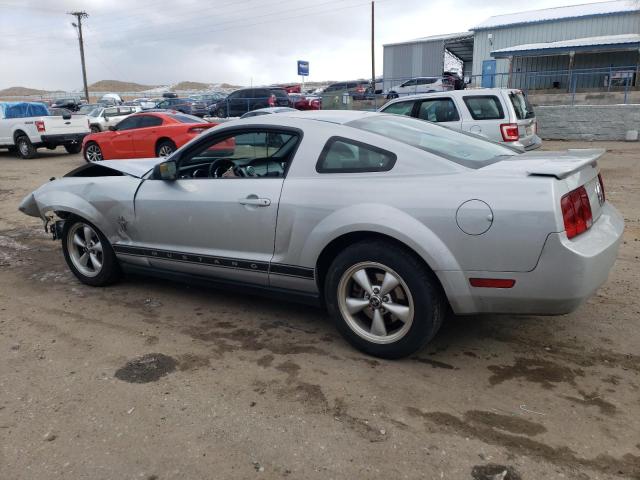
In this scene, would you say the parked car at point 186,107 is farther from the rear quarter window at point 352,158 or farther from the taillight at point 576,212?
the taillight at point 576,212

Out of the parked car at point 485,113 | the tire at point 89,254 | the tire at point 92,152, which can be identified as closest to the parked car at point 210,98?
the tire at point 92,152

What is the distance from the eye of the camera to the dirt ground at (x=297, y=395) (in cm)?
252

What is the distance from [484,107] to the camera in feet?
31.0

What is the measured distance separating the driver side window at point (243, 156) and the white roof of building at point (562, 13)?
110ft

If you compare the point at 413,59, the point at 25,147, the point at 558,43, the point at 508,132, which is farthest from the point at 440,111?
the point at 413,59

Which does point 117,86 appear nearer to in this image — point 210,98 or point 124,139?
point 210,98

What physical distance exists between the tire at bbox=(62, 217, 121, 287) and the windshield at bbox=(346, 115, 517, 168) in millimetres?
2539

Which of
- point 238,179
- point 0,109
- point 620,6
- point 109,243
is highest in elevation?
point 620,6

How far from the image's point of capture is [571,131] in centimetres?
1762

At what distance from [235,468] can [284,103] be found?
2520cm

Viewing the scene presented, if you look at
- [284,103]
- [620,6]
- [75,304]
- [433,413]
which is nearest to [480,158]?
[433,413]

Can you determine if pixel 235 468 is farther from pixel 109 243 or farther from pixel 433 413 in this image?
pixel 109 243

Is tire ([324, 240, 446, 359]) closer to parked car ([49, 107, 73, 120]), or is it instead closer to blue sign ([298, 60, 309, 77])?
parked car ([49, 107, 73, 120])

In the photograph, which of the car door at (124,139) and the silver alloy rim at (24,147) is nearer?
the car door at (124,139)
